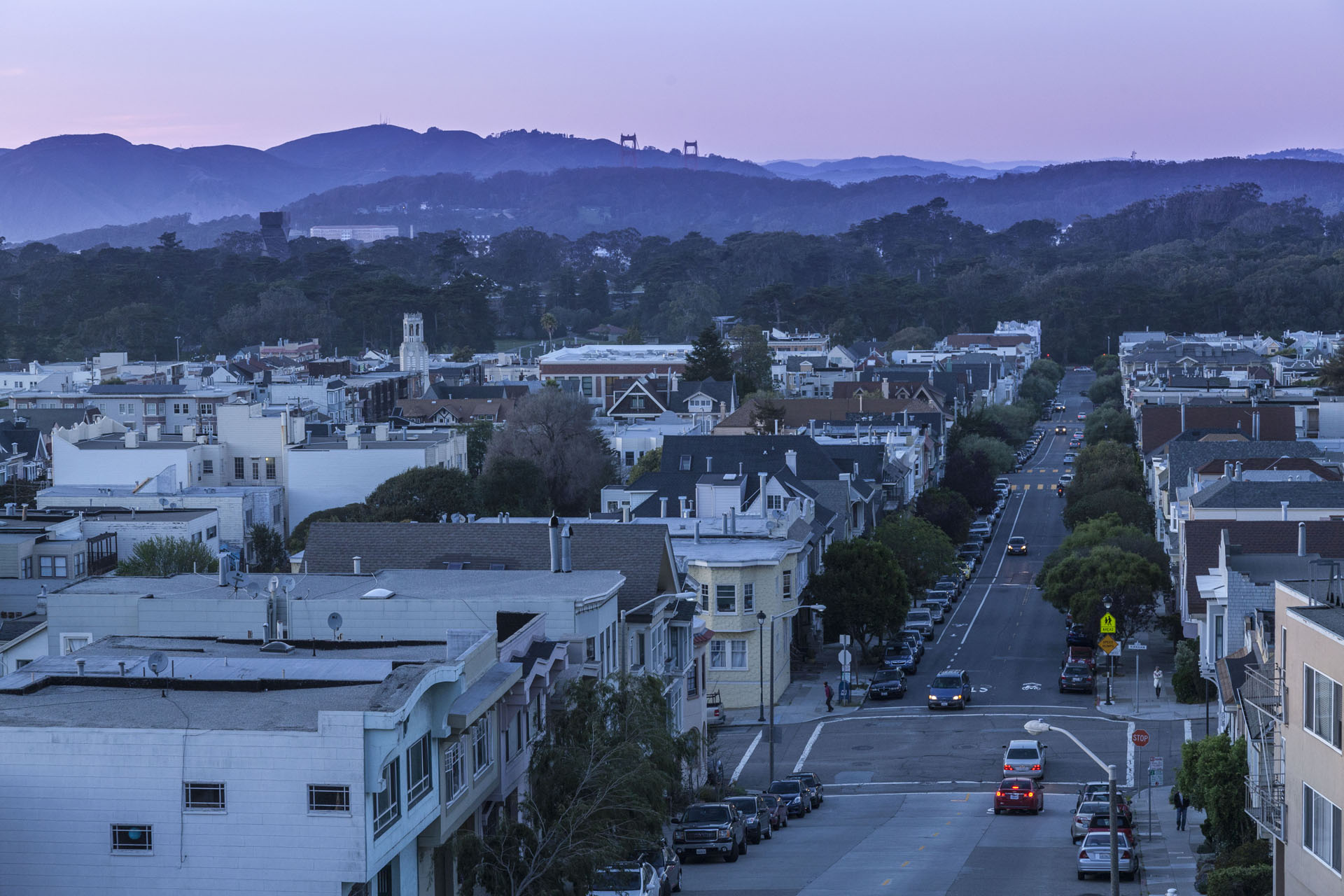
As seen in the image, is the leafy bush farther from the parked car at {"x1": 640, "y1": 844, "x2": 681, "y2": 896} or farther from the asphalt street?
the parked car at {"x1": 640, "y1": 844, "x2": 681, "y2": 896}

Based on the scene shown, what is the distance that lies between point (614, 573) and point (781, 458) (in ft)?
144

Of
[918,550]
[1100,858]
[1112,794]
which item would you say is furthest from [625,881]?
[918,550]

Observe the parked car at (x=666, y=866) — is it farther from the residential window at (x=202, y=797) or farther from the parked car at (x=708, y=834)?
the residential window at (x=202, y=797)

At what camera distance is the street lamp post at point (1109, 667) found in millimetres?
56219

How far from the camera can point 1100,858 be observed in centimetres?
3291

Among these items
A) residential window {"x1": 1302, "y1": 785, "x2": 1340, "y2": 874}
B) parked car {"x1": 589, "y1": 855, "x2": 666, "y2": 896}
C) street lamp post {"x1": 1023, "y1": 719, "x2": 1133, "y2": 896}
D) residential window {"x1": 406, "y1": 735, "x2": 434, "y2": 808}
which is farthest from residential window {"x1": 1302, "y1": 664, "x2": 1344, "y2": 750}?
A: residential window {"x1": 406, "y1": 735, "x2": 434, "y2": 808}

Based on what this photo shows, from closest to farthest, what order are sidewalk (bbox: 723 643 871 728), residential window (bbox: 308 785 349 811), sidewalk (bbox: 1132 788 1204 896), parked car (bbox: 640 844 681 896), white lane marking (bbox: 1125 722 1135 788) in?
1. residential window (bbox: 308 785 349 811)
2. parked car (bbox: 640 844 681 896)
3. sidewalk (bbox: 1132 788 1204 896)
4. white lane marking (bbox: 1125 722 1135 788)
5. sidewalk (bbox: 723 643 871 728)

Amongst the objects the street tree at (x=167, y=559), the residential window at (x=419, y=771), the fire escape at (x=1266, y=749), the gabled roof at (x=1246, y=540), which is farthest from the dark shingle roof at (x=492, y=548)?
the gabled roof at (x=1246, y=540)

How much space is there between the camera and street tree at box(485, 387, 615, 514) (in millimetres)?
92188

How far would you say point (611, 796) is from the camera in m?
27.3

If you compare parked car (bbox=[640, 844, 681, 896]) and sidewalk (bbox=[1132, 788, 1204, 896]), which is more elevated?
parked car (bbox=[640, 844, 681, 896])

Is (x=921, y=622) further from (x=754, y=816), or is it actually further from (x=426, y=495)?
(x=754, y=816)

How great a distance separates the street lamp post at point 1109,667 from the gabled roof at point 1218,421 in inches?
1234

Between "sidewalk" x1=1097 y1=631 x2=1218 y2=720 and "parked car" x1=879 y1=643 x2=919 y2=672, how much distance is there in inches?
241
